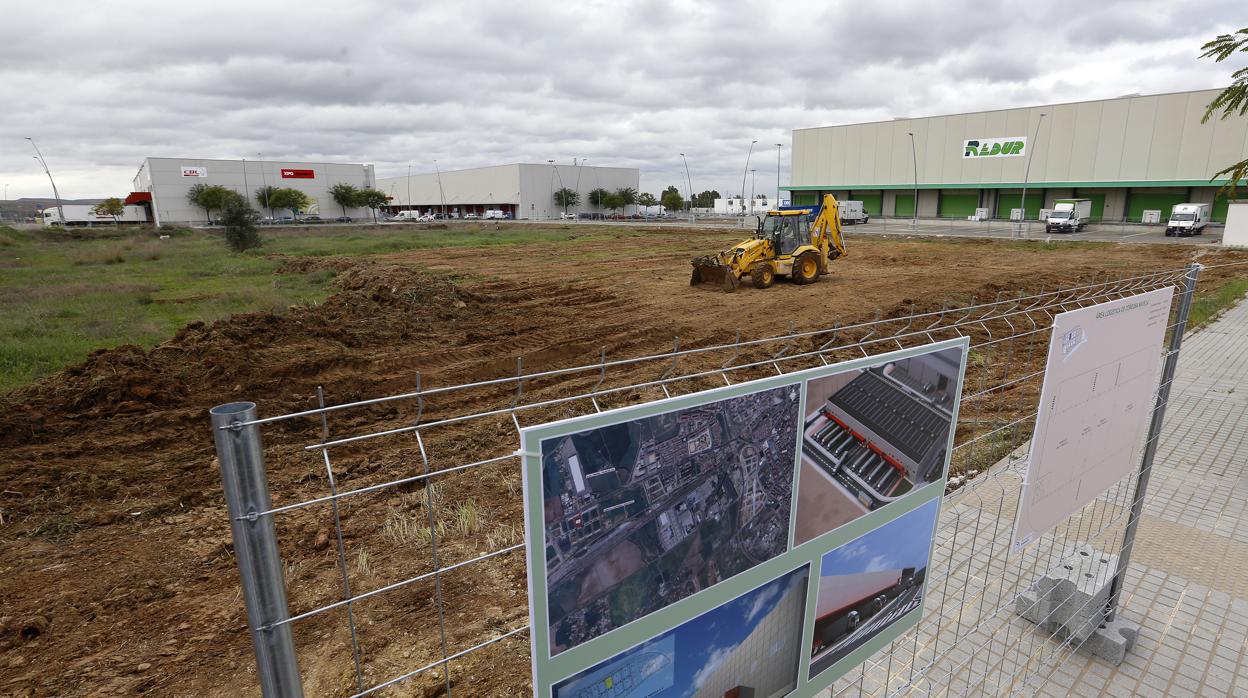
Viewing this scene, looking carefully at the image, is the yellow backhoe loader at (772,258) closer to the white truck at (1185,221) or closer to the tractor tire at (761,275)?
the tractor tire at (761,275)

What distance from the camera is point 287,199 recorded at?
88000 mm

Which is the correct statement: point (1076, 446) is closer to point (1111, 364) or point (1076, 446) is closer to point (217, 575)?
point (1111, 364)

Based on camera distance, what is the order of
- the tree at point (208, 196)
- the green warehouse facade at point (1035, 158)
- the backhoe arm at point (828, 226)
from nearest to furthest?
the backhoe arm at point (828, 226) < the green warehouse facade at point (1035, 158) < the tree at point (208, 196)

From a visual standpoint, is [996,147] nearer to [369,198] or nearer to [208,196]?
[369,198]

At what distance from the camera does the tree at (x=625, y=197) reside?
4500 inches

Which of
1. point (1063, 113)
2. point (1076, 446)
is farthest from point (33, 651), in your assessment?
point (1063, 113)

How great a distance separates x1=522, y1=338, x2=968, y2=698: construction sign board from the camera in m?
1.71

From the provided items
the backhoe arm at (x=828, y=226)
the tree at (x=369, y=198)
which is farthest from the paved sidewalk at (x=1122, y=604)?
the tree at (x=369, y=198)

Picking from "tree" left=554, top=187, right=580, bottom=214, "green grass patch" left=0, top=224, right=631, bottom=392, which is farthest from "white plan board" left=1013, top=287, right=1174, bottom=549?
"tree" left=554, top=187, right=580, bottom=214

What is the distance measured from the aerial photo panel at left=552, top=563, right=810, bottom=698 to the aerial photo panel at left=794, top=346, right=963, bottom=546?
292 millimetres

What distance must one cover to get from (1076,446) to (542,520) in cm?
305

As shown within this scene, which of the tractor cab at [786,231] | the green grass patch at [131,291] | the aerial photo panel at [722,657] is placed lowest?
the green grass patch at [131,291]

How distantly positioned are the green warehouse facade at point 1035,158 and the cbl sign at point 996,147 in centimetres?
10

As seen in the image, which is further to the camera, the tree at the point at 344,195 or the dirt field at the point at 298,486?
the tree at the point at 344,195
